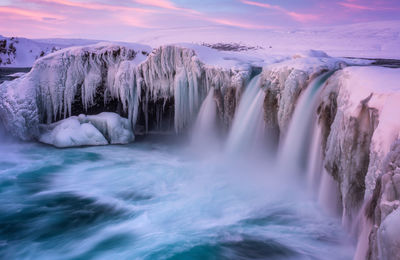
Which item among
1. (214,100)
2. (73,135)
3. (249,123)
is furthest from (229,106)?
(73,135)

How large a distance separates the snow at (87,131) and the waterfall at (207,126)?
2.04 metres

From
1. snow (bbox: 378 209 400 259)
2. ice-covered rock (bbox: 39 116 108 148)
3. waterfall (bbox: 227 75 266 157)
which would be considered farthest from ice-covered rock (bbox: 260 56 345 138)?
ice-covered rock (bbox: 39 116 108 148)

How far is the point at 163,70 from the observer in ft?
30.9

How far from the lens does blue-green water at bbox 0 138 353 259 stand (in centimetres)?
439

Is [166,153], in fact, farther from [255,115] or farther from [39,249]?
[39,249]

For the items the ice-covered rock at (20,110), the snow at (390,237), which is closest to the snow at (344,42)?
the ice-covered rock at (20,110)

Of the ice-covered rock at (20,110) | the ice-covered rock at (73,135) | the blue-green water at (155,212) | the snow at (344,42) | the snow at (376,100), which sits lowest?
the blue-green water at (155,212)

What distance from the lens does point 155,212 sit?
18.0ft

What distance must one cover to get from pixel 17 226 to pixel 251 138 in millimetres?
4813

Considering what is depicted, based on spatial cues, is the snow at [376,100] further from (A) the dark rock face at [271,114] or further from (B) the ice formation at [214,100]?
(A) the dark rock face at [271,114]

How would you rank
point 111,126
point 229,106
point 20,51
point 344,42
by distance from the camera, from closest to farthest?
point 229,106 < point 111,126 < point 344,42 < point 20,51

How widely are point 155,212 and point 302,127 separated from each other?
3018 mm

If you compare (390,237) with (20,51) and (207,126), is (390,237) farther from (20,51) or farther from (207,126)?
(20,51)

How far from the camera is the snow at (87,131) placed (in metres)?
9.23
